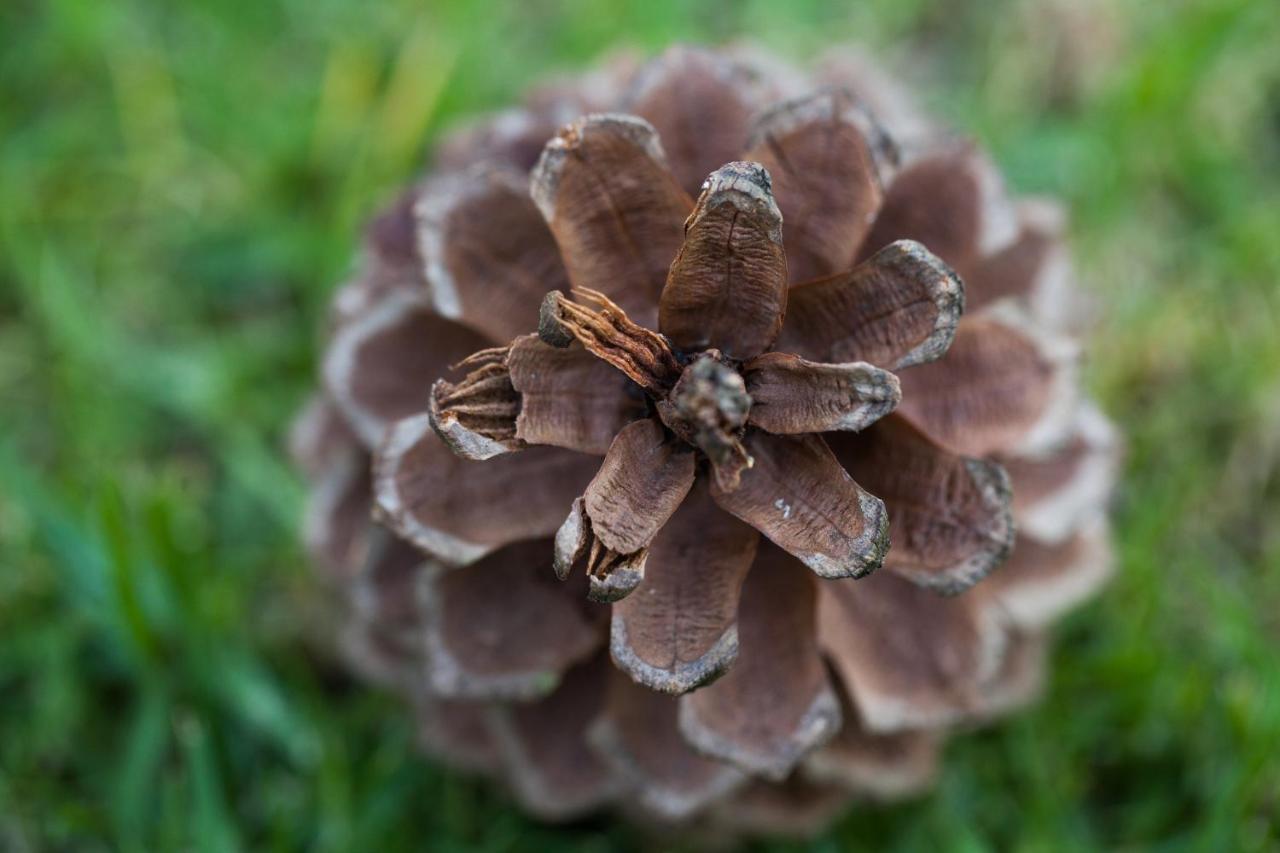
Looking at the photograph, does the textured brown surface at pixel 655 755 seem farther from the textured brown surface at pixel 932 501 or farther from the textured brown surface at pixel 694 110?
the textured brown surface at pixel 694 110

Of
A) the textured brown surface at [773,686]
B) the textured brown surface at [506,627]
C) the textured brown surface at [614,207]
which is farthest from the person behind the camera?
the textured brown surface at [506,627]

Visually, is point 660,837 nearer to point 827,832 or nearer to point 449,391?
point 827,832

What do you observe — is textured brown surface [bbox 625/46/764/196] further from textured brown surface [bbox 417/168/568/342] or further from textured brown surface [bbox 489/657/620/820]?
textured brown surface [bbox 489/657/620/820]

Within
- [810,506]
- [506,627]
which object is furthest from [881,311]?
[506,627]

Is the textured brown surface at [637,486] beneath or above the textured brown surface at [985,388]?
beneath

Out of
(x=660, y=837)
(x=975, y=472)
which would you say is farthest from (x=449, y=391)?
(x=660, y=837)

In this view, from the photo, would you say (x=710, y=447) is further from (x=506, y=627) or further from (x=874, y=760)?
(x=874, y=760)

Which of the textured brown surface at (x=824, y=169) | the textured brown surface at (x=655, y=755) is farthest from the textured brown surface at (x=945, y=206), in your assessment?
the textured brown surface at (x=655, y=755)

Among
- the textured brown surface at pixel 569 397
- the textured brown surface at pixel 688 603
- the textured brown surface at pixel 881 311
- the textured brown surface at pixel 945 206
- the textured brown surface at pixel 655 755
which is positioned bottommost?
the textured brown surface at pixel 655 755
